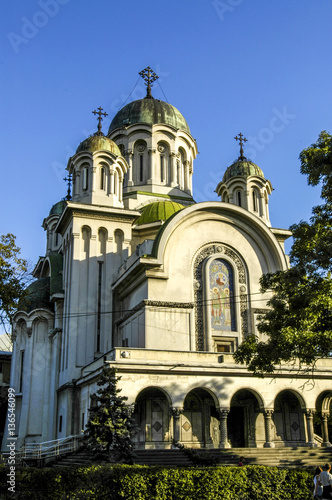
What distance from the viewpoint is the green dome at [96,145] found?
2836 centimetres

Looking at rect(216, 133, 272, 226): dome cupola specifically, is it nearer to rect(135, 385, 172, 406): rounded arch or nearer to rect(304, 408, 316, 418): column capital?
rect(304, 408, 316, 418): column capital

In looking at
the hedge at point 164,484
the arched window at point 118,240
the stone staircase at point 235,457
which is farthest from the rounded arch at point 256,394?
the arched window at point 118,240

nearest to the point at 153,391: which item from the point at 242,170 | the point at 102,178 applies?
the point at 102,178

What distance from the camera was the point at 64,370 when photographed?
81.7 ft

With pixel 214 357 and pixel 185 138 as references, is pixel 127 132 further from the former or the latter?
pixel 214 357

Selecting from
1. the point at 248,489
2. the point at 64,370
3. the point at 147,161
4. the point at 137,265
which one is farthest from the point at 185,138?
the point at 248,489

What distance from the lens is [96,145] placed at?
2844 centimetres

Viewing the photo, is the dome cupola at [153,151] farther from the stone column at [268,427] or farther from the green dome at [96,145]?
the stone column at [268,427]

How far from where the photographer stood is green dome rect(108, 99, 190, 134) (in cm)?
3450

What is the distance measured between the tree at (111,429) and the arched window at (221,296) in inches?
328

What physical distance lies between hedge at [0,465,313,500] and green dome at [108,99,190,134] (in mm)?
25176

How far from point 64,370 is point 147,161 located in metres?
14.1

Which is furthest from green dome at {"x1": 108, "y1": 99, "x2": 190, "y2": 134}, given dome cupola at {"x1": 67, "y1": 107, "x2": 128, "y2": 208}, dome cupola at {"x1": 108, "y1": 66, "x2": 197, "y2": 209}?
dome cupola at {"x1": 67, "y1": 107, "x2": 128, "y2": 208}

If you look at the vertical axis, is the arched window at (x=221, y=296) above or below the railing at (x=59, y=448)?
above
